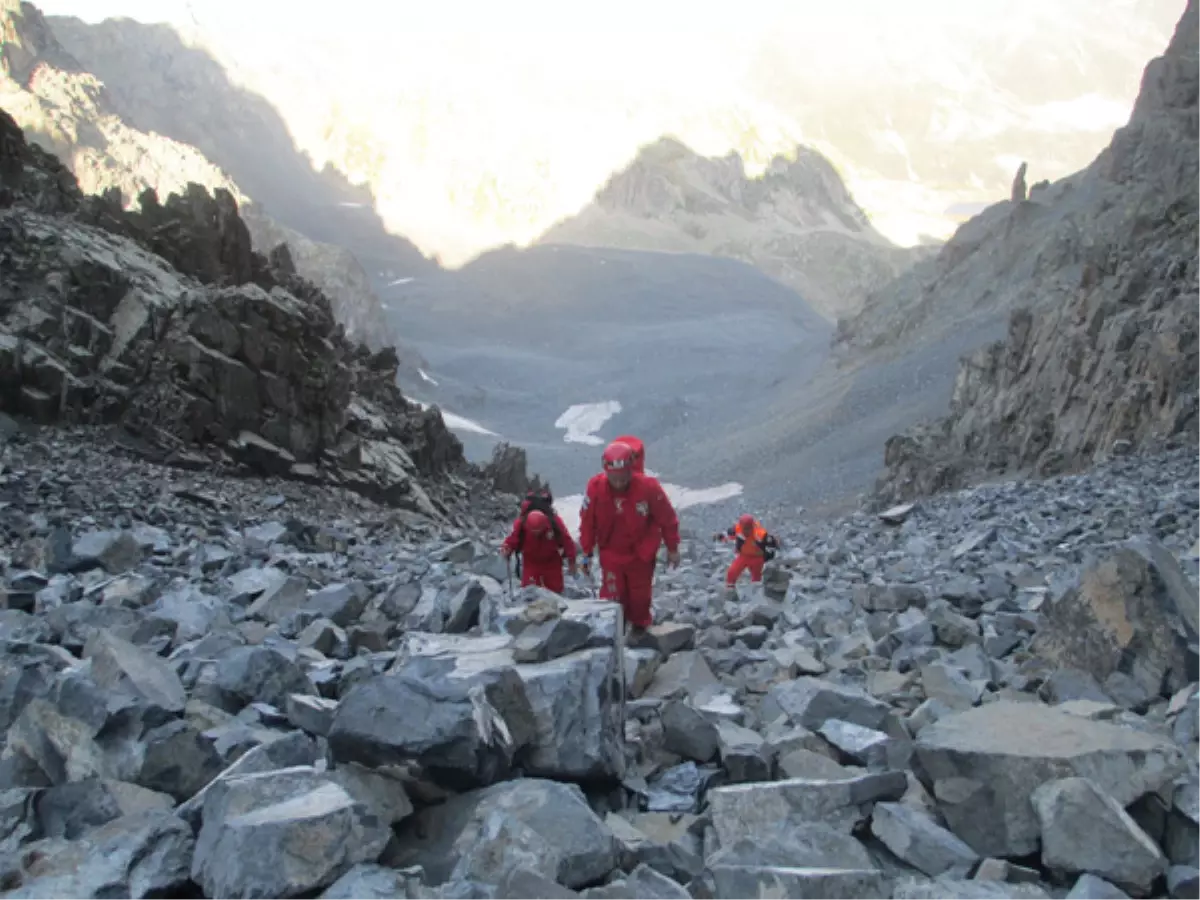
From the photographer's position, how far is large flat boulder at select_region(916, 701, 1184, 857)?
9.82 feet

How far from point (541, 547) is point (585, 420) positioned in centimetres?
6642

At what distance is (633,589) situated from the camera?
20.4 ft

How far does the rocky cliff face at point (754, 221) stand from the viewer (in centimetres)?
13488

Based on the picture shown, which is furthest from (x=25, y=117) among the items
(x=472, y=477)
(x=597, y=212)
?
(x=597, y=212)

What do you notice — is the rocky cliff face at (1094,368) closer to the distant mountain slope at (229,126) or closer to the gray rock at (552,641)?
the gray rock at (552,641)

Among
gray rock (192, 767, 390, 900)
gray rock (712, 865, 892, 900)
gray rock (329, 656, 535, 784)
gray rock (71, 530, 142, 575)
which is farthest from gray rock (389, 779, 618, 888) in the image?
gray rock (71, 530, 142, 575)

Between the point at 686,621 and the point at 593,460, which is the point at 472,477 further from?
the point at 593,460

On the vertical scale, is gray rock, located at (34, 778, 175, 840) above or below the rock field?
below

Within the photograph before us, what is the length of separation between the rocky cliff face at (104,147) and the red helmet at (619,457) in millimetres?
55035

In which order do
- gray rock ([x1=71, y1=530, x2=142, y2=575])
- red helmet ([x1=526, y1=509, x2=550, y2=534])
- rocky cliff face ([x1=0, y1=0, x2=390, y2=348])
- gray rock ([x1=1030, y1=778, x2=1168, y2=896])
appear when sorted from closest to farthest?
gray rock ([x1=1030, y1=778, x2=1168, y2=896]) → red helmet ([x1=526, y1=509, x2=550, y2=534]) → gray rock ([x1=71, y1=530, x2=142, y2=575]) → rocky cliff face ([x1=0, y1=0, x2=390, y2=348])

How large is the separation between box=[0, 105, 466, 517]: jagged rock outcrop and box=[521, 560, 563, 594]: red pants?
9501 millimetres

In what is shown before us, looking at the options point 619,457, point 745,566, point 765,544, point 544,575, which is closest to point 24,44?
point 745,566

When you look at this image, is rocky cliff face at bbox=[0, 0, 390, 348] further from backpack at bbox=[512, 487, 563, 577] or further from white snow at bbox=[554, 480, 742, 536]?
backpack at bbox=[512, 487, 563, 577]

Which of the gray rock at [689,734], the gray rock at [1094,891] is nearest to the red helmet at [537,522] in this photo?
the gray rock at [689,734]
